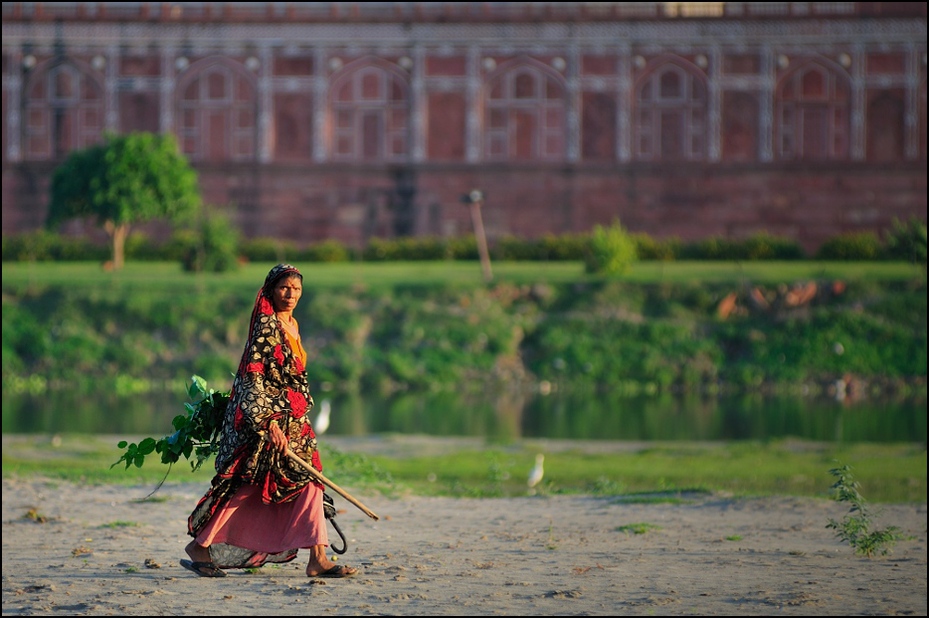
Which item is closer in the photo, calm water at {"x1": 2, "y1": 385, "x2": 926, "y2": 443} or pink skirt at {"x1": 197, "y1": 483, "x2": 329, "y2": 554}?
pink skirt at {"x1": 197, "y1": 483, "x2": 329, "y2": 554}

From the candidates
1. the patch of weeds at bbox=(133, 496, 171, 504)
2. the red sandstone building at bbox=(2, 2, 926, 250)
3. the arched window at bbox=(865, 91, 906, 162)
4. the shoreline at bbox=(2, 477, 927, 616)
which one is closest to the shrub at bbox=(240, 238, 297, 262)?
the red sandstone building at bbox=(2, 2, 926, 250)

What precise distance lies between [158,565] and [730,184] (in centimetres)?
3132

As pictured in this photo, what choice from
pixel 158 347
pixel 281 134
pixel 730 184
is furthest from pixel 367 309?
pixel 730 184

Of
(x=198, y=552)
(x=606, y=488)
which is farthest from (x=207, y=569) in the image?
(x=606, y=488)

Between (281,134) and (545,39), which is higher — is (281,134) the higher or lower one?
the lower one

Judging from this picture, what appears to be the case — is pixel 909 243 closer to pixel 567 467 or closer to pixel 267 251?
pixel 267 251

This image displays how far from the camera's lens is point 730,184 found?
1521 inches

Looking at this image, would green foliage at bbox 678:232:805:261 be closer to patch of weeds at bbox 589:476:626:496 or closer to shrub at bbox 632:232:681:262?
shrub at bbox 632:232:681:262

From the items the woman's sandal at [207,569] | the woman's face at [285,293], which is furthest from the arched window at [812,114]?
the woman's sandal at [207,569]

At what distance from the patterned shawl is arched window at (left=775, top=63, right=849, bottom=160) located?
32.0 metres

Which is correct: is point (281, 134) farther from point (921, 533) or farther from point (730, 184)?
point (921, 533)

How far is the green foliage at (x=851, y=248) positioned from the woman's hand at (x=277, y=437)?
97.9 feet

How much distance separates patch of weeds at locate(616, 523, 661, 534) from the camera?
10.5 meters

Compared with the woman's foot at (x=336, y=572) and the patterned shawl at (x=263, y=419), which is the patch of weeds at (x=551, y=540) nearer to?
the woman's foot at (x=336, y=572)
